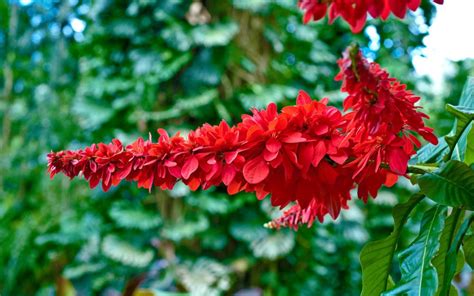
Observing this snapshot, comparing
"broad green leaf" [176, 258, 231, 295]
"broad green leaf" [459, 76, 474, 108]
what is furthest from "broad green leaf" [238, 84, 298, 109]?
"broad green leaf" [459, 76, 474, 108]

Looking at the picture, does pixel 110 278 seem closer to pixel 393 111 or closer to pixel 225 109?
pixel 225 109

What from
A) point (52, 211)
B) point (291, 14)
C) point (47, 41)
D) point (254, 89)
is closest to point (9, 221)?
point (52, 211)

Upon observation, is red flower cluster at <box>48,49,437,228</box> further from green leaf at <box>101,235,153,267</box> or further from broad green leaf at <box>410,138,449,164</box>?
green leaf at <box>101,235,153,267</box>

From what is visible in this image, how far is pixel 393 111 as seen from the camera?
472 millimetres

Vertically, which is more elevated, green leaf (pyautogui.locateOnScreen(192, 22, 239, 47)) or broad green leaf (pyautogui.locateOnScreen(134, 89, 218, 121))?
green leaf (pyautogui.locateOnScreen(192, 22, 239, 47))

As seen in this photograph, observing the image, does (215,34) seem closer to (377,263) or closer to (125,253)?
(125,253)

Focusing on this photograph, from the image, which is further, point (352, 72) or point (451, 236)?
point (451, 236)

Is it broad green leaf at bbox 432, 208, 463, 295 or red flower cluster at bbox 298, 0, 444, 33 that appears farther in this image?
broad green leaf at bbox 432, 208, 463, 295

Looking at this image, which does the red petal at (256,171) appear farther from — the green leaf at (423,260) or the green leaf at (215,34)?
the green leaf at (215,34)

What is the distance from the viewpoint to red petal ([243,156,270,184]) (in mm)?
512

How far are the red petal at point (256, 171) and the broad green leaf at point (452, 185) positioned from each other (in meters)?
0.15

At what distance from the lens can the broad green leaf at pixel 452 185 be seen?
0.53 meters

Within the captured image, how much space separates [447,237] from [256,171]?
0.22 metres

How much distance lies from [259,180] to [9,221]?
281 cm
